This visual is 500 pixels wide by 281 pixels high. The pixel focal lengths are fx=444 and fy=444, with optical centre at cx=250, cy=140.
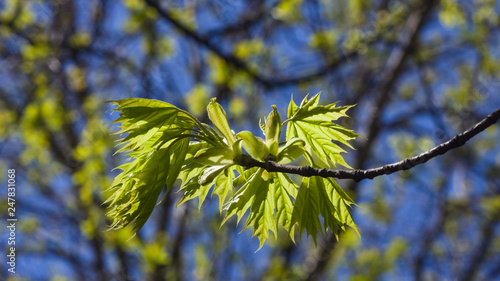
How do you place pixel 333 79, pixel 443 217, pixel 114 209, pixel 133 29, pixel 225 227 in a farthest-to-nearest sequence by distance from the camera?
pixel 443 217, pixel 133 29, pixel 225 227, pixel 333 79, pixel 114 209

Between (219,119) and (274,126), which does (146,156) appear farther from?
(274,126)

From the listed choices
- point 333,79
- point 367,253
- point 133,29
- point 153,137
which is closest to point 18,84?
point 133,29

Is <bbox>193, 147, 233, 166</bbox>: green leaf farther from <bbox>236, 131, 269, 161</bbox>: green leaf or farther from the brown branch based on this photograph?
the brown branch

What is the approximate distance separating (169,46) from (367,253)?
12.3 feet

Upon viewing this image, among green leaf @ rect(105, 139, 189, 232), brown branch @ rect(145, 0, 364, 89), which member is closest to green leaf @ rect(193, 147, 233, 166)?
green leaf @ rect(105, 139, 189, 232)

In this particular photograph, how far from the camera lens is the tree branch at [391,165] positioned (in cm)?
100

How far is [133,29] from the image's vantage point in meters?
5.56

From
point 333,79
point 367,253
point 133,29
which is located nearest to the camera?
point 333,79

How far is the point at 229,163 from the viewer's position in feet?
3.84

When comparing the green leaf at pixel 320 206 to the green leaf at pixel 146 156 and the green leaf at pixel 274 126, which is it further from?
the green leaf at pixel 146 156

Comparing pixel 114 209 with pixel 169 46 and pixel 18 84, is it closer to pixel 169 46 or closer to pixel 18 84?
pixel 169 46

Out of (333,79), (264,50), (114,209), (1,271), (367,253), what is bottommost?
(114,209)

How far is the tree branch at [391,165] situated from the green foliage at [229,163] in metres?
0.04

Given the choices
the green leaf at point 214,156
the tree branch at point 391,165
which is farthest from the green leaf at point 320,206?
the green leaf at point 214,156
